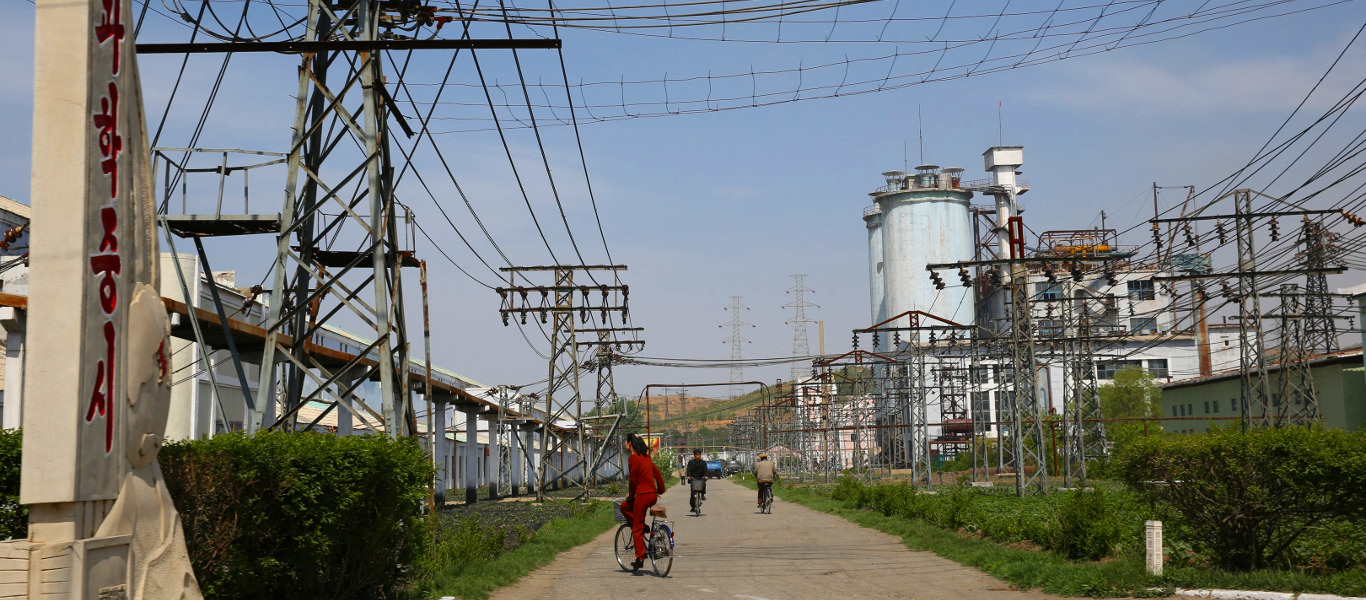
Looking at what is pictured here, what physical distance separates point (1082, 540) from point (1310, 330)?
1092 inches

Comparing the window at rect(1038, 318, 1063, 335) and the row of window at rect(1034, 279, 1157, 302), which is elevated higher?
the row of window at rect(1034, 279, 1157, 302)

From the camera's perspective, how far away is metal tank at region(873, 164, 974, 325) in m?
99.6

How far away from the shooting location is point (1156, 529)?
11734 mm

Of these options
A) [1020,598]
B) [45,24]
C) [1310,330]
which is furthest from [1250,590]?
[1310,330]

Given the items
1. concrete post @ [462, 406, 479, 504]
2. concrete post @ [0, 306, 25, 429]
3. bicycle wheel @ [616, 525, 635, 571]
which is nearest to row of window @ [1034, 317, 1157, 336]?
bicycle wheel @ [616, 525, 635, 571]

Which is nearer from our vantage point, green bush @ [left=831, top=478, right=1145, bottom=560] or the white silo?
green bush @ [left=831, top=478, right=1145, bottom=560]

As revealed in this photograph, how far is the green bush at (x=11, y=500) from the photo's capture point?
7527 mm

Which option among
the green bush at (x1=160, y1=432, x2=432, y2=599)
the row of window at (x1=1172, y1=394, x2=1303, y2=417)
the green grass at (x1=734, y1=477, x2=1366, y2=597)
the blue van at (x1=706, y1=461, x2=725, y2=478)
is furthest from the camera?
the blue van at (x1=706, y1=461, x2=725, y2=478)

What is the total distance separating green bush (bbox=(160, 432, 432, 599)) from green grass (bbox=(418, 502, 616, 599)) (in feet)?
5.26

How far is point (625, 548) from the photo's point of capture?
14742 millimetres

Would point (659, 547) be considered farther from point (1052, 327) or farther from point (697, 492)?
point (1052, 327)

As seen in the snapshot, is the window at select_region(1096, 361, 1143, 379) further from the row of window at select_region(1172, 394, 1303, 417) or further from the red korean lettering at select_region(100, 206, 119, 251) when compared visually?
the red korean lettering at select_region(100, 206, 119, 251)

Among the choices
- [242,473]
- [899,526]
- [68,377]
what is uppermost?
[68,377]

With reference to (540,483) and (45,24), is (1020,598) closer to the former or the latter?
(45,24)
